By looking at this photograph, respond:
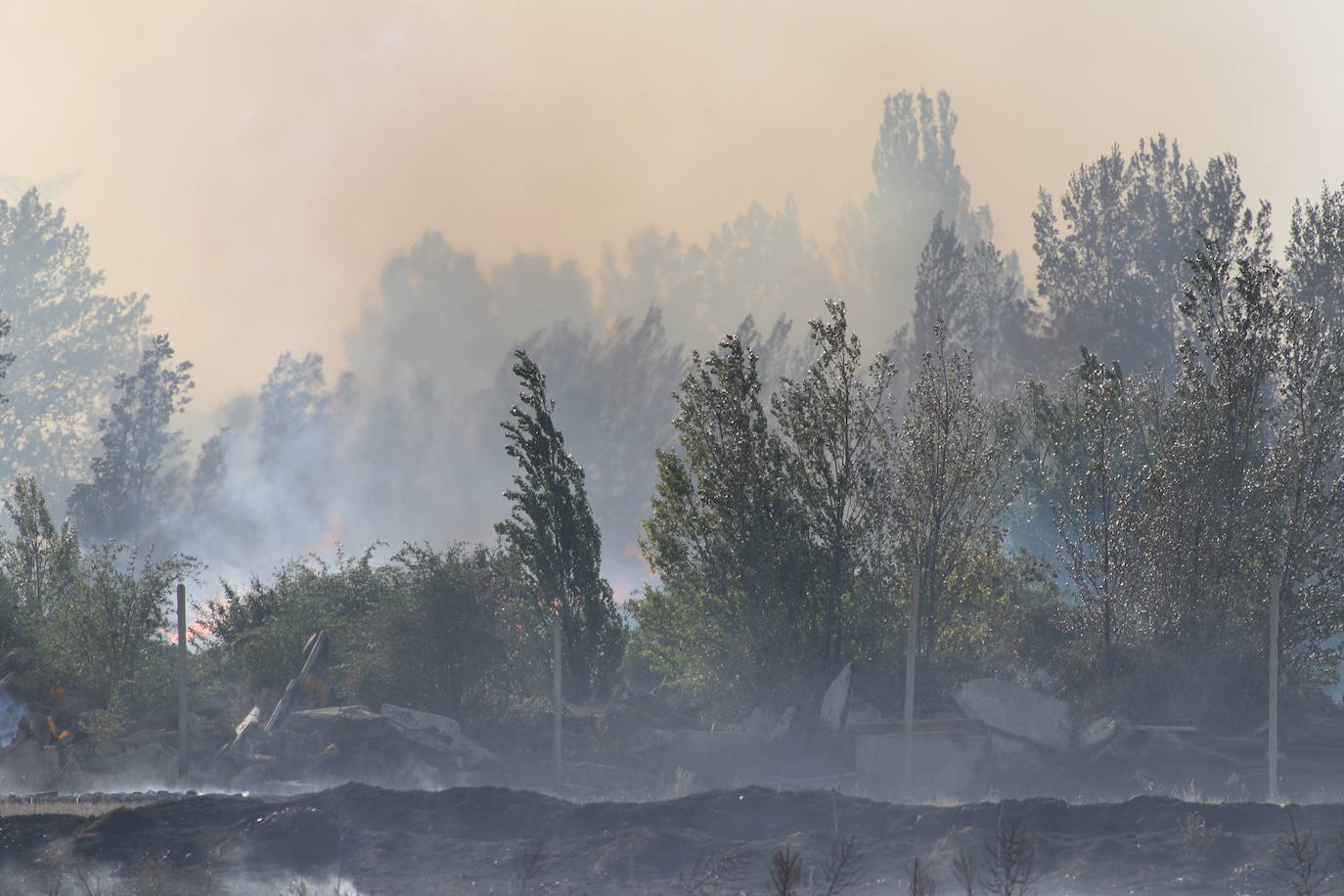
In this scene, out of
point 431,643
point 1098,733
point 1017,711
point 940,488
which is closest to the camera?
point 1098,733

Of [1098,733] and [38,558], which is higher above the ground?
[38,558]

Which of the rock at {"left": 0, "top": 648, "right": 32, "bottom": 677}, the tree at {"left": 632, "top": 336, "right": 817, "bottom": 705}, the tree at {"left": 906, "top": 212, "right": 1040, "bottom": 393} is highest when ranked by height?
the tree at {"left": 906, "top": 212, "right": 1040, "bottom": 393}

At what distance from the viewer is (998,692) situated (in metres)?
34.2

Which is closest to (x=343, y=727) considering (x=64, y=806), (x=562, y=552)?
(x=562, y=552)

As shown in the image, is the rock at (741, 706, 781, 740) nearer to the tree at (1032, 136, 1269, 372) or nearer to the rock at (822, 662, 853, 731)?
the rock at (822, 662, 853, 731)

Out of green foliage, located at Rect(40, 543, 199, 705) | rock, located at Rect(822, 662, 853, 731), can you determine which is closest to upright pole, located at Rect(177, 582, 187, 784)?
green foliage, located at Rect(40, 543, 199, 705)

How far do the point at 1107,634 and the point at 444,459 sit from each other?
84.1 meters

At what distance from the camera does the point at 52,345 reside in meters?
112

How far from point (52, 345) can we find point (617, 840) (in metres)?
101

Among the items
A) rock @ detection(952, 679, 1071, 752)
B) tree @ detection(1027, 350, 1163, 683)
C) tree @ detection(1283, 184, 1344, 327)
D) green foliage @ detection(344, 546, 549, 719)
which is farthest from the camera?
tree @ detection(1283, 184, 1344, 327)

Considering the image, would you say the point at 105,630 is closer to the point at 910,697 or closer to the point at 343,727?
the point at 343,727

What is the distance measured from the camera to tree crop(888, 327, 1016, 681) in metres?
36.8

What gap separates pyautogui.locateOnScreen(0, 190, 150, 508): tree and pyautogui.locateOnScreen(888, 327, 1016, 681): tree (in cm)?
8818

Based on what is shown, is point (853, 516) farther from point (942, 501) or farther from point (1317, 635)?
point (1317, 635)
